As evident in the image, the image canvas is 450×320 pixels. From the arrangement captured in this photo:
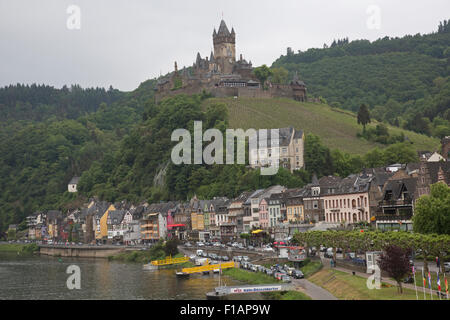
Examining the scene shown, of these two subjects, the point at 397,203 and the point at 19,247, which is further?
the point at 19,247

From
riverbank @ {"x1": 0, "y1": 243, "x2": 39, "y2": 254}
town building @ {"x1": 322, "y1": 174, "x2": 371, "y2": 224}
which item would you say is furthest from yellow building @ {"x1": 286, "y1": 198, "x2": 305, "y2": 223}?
riverbank @ {"x1": 0, "y1": 243, "x2": 39, "y2": 254}

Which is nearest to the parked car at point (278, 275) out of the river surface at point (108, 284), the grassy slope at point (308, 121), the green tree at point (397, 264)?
the river surface at point (108, 284)

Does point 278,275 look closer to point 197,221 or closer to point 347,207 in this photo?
point 347,207

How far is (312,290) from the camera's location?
2461 inches

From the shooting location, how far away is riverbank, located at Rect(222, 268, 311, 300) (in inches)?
2395

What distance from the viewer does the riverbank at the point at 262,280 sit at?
200ft

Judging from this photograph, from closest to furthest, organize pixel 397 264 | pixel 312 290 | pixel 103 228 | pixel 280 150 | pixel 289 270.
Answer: pixel 397 264 → pixel 312 290 → pixel 289 270 → pixel 280 150 → pixel 103 228

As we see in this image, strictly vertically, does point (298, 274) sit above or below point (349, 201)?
below

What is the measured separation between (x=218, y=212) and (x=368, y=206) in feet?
144

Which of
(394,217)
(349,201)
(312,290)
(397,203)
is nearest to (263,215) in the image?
(349,201)

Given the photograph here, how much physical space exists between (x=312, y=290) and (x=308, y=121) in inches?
4923

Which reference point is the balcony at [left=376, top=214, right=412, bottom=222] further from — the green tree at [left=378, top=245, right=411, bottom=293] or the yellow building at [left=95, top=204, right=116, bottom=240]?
the yellow building at [left=95, top=204, right=116, bottom=240]

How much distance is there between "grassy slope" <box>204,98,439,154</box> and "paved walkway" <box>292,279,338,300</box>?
9293 cm
